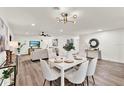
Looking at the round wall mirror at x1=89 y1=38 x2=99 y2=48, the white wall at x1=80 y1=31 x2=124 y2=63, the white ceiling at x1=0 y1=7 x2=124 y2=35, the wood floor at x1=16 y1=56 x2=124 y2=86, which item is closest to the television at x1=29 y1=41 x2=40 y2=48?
the round wall mirror at x1=89 y1=38 x2=99 y2=48

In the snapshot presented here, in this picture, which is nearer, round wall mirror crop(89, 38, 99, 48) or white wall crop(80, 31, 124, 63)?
white wall crop(80, 31, 124, 63)

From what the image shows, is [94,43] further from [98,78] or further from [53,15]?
[53,15]

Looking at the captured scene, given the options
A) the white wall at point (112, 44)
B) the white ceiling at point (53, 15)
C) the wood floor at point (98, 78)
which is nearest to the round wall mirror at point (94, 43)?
the white wall at point (112, 44)

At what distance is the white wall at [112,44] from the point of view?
6203 millimetres

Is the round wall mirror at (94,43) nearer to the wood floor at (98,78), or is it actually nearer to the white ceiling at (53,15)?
the white ceiling at (53,15)

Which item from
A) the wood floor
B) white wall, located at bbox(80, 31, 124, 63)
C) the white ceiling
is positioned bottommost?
the wood floor

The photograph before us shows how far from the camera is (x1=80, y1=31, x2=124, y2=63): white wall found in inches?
244

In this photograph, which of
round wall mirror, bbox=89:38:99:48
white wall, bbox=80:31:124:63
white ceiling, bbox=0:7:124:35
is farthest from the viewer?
round wall mirror, bbox=89:38:99:48

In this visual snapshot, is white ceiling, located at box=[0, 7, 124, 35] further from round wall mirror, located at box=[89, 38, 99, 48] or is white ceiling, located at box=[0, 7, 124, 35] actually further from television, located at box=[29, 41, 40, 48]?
television, located at box=[29, 41, 40, 48]
